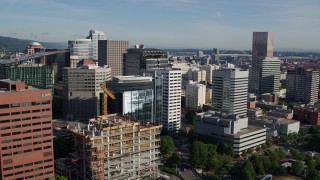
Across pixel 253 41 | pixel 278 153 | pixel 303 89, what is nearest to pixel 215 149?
pixel 278 153

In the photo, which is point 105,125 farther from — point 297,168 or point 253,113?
point 253,113

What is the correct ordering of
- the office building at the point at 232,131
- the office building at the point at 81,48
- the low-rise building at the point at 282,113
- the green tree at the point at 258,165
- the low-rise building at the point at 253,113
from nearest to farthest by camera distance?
the green tree at the point at 258,165 < the office building at the point at 232,131 < the low-rise building at the point at 282,113 < the low-rise building at the point at 253,113 < the office building at the point at 81,48

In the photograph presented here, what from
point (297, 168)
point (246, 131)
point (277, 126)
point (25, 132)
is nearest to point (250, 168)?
point (297, 168)

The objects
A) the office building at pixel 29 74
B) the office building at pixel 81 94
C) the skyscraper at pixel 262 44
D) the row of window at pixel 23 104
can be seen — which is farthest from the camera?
the skyscraper at pixel 262 44

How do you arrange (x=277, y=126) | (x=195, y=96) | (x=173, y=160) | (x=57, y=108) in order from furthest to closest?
(x=195, y=96)
(x=57, y=108)
(x=277, y=126)
(x=173, y=160)

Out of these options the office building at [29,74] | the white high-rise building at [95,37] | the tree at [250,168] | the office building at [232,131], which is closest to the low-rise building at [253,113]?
the office building at [232,131]

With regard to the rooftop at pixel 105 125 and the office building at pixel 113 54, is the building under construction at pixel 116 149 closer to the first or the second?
the rooftop at pixel 105 125
